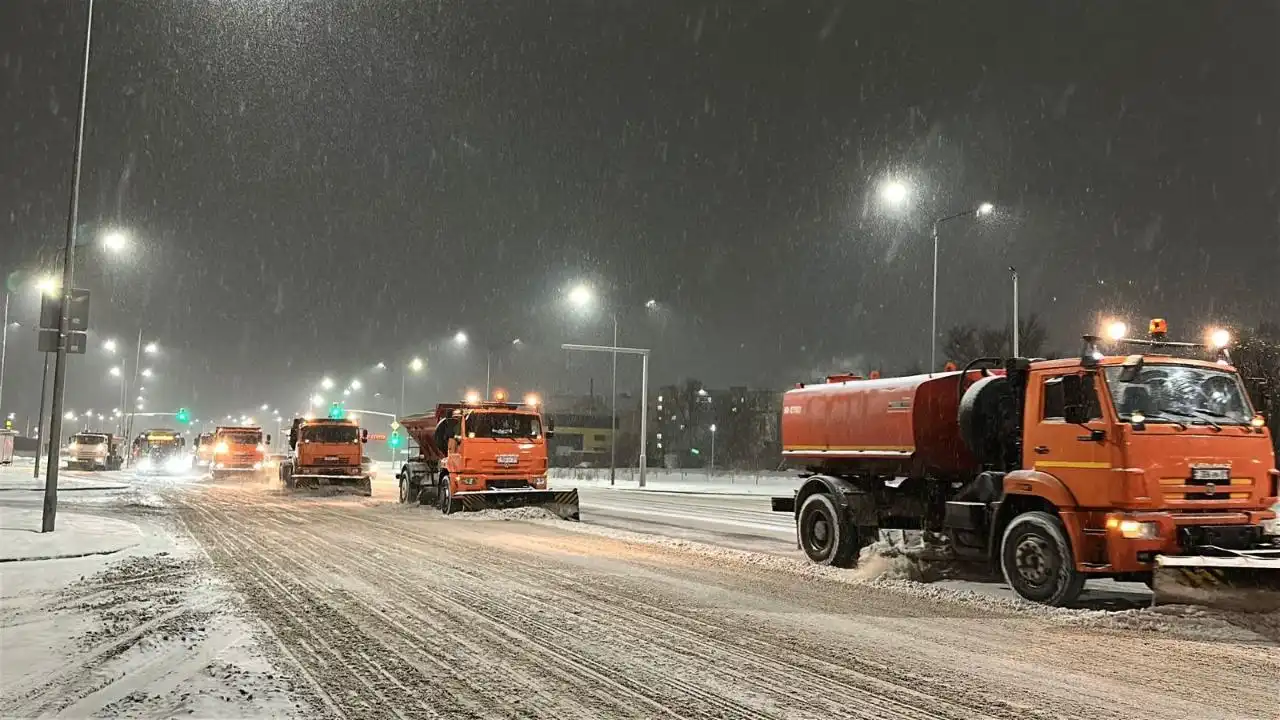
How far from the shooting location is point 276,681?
6.14 m

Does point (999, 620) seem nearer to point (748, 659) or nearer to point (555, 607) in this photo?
point (748, 659)

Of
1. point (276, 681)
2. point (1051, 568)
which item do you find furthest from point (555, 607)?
point (1051, 568)

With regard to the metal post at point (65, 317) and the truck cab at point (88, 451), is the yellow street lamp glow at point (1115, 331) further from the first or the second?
the truck cab at point (88, 451)

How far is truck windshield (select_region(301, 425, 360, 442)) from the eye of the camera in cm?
3075

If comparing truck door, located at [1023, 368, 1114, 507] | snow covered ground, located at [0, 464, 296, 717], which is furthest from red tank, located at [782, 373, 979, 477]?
snow covered ground, located at [0, 464, 296, 717]

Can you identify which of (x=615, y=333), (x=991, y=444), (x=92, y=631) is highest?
(x=615, y=333)

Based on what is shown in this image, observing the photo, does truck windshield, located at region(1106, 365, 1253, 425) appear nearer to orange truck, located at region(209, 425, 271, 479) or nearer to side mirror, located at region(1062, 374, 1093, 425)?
side mirror, located at region(1062, 374, 1093, 425)

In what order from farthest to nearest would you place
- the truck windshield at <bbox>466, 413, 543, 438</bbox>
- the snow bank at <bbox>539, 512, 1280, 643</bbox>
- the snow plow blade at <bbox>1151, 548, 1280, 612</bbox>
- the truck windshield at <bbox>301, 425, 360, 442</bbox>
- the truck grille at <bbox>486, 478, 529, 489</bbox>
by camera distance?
the truck windshield at <bbox>301, 425, 360, 442</bbox> → the truck windshield at <bbox>466, 413, 543, 438</bbox> → the truck grille at <bbox>486, 478, 529, 489</bbox> → the snow plow blade at <bbox>1151, 548, 1280, 612</bbox> → the snow bank at <bbox>539, 512, 1280, 643</bbox>

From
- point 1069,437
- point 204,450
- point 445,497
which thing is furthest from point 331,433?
point 204,450

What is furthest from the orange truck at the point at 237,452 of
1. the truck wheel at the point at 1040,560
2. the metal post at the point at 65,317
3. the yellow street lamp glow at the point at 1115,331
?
the yellow street lamp glow at the point at 1115,331

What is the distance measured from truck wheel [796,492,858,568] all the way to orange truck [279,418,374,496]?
20.0 meters

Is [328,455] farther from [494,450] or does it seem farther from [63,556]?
[63,556]

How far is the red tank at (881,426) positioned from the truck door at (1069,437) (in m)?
1.18

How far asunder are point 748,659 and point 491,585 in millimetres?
4298
